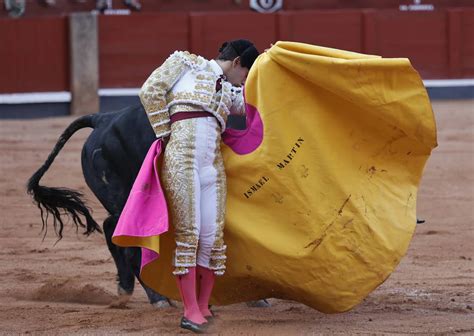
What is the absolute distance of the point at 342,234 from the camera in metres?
3.87

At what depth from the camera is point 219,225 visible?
3.86m

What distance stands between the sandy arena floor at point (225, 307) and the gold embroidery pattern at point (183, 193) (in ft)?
0.93

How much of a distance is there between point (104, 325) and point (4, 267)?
5.20 ft

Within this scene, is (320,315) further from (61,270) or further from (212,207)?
(61,270)

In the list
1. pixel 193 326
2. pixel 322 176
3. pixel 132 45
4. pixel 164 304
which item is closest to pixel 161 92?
pixel 322 176

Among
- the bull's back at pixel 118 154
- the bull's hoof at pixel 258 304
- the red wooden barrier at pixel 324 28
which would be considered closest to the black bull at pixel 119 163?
the bull's back at pixel 118 154

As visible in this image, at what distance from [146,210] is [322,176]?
2.08ft

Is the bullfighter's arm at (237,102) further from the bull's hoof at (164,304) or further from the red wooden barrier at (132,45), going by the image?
the red wooden barrier at (132,45)

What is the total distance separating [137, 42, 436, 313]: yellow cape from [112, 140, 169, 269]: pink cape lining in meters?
0.25

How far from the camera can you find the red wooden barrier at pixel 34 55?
1179cm

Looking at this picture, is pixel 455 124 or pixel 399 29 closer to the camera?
pixel 455 124

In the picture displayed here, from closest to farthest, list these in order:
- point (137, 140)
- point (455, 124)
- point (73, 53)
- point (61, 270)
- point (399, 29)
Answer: point (137, 140)
point (61, 270)
point (455, 124)
point (73, 53)
point (399, 29)

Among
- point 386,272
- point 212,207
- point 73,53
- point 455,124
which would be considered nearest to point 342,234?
point 386,272

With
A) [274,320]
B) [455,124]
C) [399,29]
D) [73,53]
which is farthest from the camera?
[399,29]
